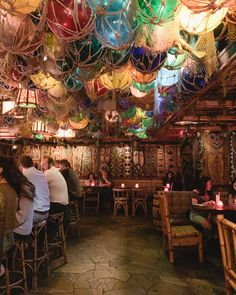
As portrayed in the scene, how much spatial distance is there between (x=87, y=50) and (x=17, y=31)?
566 millimetres

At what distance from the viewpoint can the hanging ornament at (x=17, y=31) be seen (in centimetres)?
186

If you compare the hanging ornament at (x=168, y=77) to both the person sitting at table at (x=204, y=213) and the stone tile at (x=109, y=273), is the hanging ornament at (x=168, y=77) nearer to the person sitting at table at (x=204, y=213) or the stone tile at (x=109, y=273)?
the person sitting at table at (x=204, y=213)

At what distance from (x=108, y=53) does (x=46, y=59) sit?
0.65m

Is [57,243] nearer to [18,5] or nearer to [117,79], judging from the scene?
[117,79]

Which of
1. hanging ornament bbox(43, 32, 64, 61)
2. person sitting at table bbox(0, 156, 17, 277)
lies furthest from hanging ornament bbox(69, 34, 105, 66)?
person sitting at table bbox(0, 156, 17, 277)

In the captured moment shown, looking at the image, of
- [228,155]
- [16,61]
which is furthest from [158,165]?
[16,61]

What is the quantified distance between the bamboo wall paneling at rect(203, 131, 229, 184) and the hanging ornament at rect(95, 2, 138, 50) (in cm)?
674

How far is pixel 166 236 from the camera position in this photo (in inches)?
186

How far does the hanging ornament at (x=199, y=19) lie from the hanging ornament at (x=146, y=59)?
0.50 m

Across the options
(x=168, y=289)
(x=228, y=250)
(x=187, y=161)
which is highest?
(x=187, y=161)

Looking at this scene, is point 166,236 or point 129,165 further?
point 129,165

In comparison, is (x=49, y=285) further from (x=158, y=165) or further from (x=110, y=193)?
(x=158, y=165)

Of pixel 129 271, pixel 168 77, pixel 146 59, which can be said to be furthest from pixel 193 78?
pixel 129 271

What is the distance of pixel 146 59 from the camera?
95.8 inches
